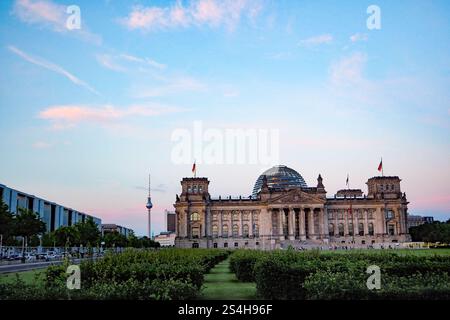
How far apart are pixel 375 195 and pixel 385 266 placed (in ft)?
460

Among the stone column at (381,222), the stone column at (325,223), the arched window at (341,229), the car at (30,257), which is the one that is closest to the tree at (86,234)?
the car at (30,257)

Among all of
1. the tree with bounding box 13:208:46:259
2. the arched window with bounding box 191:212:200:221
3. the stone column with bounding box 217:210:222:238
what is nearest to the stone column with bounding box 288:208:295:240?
the stone column with bounding box 217:210:222:238

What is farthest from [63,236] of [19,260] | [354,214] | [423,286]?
[354,214]

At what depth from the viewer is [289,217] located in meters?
148

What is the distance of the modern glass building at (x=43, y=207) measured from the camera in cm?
10031

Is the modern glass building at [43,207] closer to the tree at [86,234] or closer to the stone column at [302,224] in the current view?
the tree at [86,234]

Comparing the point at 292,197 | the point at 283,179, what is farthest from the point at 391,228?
the point at 283,179

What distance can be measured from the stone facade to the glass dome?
42.7ft

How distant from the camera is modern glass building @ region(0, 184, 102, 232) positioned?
100312 mm

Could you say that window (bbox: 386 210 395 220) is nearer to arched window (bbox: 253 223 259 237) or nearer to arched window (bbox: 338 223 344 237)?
arched window (bbox: 338 223 344 237)

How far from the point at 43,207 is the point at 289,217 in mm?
73063

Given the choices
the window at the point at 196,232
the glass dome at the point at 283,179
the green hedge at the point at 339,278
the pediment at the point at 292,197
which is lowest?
the green hedge at the point at 339,278

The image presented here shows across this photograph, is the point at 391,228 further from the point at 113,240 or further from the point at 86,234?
the point at 86,234

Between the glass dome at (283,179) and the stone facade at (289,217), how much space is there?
42.7 ft
